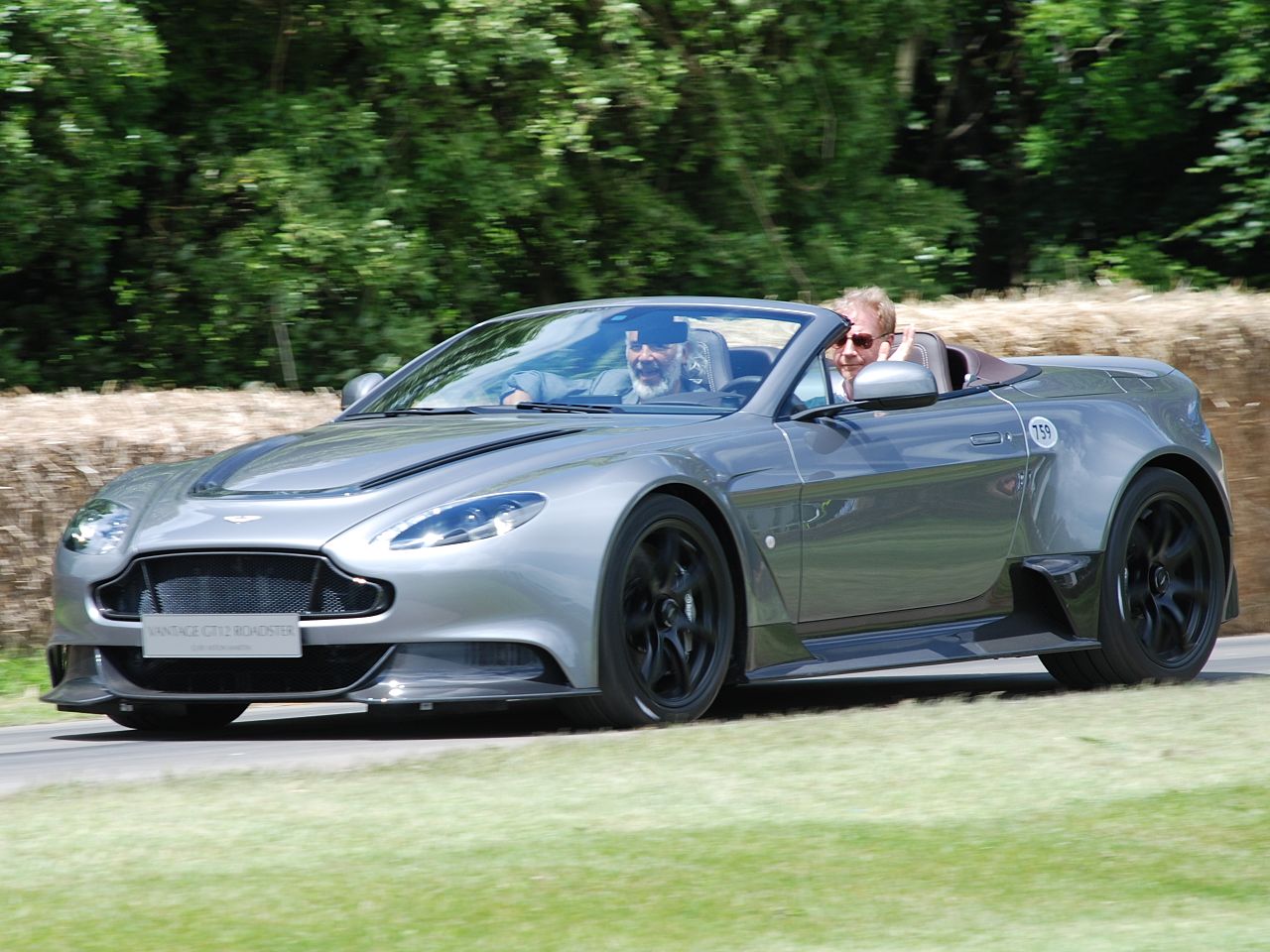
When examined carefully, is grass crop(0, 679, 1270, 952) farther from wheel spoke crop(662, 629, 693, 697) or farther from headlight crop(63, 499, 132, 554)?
headlight crop(63, 499, 132, 554)

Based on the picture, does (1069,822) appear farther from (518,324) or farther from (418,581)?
(518,324)

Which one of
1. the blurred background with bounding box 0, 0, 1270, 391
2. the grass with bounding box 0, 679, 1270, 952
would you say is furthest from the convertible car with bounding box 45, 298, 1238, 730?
the blurred background with bounding box 0, 0, 1270, 391

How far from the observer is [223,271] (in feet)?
47.4

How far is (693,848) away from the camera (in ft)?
15.9

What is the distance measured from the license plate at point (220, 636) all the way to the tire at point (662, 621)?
2.79 ft

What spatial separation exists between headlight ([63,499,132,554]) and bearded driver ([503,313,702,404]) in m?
1.40

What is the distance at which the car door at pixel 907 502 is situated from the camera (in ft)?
24.8

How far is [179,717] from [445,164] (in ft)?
26.0

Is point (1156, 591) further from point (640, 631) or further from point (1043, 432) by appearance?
point (640, 631)

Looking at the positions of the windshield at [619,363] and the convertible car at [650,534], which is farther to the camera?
the windshield at [619,363]

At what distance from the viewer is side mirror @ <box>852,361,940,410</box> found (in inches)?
299

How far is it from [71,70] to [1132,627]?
7.23 metres

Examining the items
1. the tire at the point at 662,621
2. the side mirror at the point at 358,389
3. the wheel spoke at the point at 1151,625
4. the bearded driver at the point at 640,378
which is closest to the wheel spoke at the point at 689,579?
the tire at the point at 662,621

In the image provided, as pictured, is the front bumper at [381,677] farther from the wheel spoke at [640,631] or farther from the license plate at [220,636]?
the wheel spoke at [640,631]
